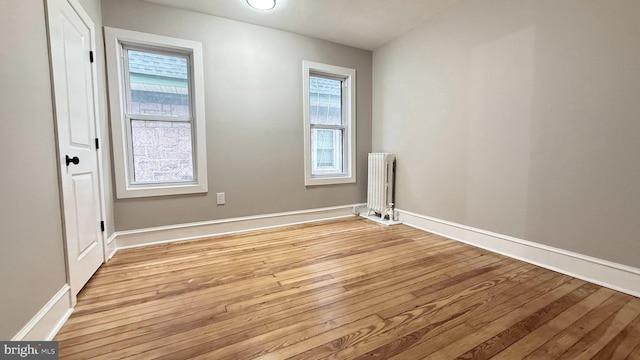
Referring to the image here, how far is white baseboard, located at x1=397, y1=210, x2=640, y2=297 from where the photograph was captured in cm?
165

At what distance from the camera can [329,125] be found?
11.7 feet

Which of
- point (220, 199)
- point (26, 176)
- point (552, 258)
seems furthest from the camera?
point (220, 199)

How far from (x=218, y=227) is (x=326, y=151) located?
1.74 metres

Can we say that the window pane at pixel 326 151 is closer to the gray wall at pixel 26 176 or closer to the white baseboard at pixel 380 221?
the white baseboard at pixel 380 221

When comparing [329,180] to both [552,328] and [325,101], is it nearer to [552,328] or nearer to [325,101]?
[325,101]

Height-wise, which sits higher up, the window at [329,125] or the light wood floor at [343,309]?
the window at [329,125]

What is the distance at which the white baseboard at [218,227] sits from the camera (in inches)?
99.7

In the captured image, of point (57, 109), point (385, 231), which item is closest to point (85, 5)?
point (57, 109)

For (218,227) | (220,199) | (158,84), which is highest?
(158,84)

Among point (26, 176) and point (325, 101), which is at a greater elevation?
point (325, 101)

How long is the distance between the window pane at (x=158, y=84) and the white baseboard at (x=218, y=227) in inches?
47.4

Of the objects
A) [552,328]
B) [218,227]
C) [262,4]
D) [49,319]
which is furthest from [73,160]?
[552,328]

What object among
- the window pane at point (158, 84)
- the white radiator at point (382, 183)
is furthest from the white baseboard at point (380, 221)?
the window pane at point (158, 84)

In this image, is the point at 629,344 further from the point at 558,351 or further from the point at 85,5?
the point at 85,5
